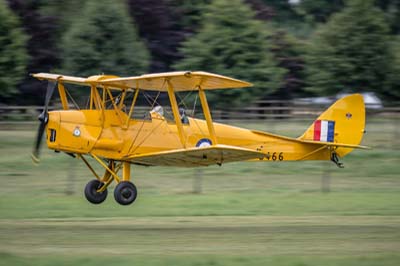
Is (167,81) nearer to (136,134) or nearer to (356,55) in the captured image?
(136,134)

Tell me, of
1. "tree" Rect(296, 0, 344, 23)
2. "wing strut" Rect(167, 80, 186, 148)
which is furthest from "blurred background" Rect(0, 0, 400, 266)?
"tree" Rect(296, 0, 344, 23)

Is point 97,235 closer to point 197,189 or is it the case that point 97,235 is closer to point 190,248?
point 190,248

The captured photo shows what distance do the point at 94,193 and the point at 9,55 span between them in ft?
50.8

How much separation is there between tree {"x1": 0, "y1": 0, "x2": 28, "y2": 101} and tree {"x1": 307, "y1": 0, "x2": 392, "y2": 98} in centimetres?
1270

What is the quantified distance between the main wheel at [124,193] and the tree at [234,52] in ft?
54.9

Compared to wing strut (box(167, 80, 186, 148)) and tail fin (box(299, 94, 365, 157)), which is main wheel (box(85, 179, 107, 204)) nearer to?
wing strut (box(167, 80, 186, 148))

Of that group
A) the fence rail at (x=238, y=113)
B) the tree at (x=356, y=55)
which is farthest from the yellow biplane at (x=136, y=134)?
the tree at (x=356, y=55)

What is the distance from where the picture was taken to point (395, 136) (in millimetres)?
32469

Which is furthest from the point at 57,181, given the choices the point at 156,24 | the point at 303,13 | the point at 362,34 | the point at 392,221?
the point at 303,13

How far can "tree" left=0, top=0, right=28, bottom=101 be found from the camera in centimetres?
3241

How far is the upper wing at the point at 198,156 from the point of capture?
16638mm

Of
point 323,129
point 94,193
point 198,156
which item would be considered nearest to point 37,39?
point 94,193

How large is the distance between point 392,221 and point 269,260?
234 inches

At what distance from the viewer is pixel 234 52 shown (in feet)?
117
